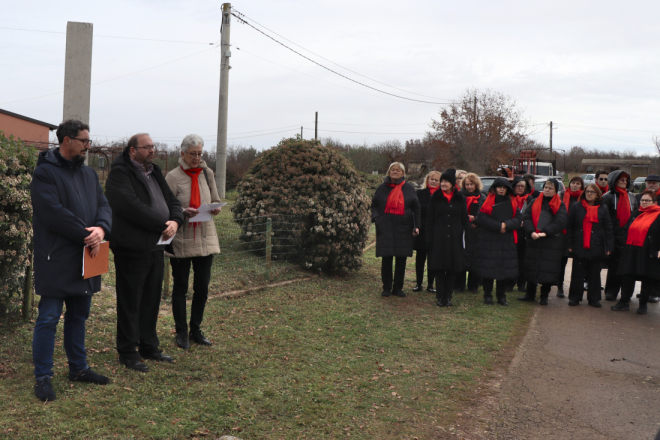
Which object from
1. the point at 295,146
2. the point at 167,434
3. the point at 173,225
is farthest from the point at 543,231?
the point at 167,434

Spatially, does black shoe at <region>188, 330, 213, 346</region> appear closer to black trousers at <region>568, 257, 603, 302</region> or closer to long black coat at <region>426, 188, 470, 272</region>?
long black coat at <region>426, 188, 470, 272</region>

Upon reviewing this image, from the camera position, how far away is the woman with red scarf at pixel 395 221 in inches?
327

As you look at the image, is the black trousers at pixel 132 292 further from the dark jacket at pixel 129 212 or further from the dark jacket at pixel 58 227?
the dark jacket at pixel 58 227

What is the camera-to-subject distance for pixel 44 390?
12.8ft

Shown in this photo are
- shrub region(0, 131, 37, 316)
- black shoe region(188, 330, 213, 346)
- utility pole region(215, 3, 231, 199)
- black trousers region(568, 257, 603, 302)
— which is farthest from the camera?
utility pole region(215, 3, 231, 199)

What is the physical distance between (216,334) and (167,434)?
7.67 ft

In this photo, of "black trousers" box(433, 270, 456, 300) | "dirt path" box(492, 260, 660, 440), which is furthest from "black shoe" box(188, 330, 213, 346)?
"black trousers" box(433, 270, 456, 300)

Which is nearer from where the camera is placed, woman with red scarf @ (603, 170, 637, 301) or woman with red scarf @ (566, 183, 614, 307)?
woman with red scarf @ (566, 183, 614, 307)

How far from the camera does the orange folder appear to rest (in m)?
4.05

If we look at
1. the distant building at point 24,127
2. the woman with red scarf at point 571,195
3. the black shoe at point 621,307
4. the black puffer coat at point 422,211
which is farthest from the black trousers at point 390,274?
the distant building at point 24,127

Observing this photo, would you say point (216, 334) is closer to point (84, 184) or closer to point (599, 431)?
point (84, 184)

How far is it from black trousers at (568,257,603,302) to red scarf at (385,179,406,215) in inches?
107

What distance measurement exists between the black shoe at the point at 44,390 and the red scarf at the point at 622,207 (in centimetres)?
818

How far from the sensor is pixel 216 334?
5906mm
